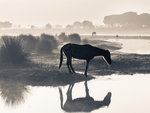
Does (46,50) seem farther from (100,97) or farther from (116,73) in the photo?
(100,97)

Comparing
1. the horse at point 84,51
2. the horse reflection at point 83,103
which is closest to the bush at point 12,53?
the horse at point 84,51

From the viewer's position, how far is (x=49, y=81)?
17.1 metres

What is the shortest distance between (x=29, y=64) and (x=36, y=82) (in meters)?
5.72

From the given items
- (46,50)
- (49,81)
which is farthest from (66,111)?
(46,50)

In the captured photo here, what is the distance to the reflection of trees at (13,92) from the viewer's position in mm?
13141

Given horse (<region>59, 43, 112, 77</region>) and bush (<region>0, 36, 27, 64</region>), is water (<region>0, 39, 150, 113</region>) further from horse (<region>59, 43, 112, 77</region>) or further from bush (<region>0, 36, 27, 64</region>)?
bush (<region>0, 36, 27, 64</region>)

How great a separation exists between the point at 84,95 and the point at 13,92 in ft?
10.5

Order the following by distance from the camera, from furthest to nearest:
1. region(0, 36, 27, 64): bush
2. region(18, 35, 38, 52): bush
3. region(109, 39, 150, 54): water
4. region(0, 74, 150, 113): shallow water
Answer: region(18, 35, 38, 52): bush < region(109, 39, 150, 54): water < region(0, 36, 27, 64): bush < region(0, 74, 150, 113): shallow water

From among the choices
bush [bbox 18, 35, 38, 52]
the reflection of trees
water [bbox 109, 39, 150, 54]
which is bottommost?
water [bbox 109, 39, 150, 54]

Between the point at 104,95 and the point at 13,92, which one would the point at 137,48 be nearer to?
the point at 104,95

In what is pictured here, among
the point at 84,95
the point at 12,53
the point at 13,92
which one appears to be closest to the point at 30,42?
the point at 12,53

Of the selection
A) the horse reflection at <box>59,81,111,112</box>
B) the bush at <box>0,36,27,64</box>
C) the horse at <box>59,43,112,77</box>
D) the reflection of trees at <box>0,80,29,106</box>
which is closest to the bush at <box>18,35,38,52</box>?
the bush at <box>0,36,27,64</box>

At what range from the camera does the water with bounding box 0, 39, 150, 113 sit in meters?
11.8

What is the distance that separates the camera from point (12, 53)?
22641 millimetres
